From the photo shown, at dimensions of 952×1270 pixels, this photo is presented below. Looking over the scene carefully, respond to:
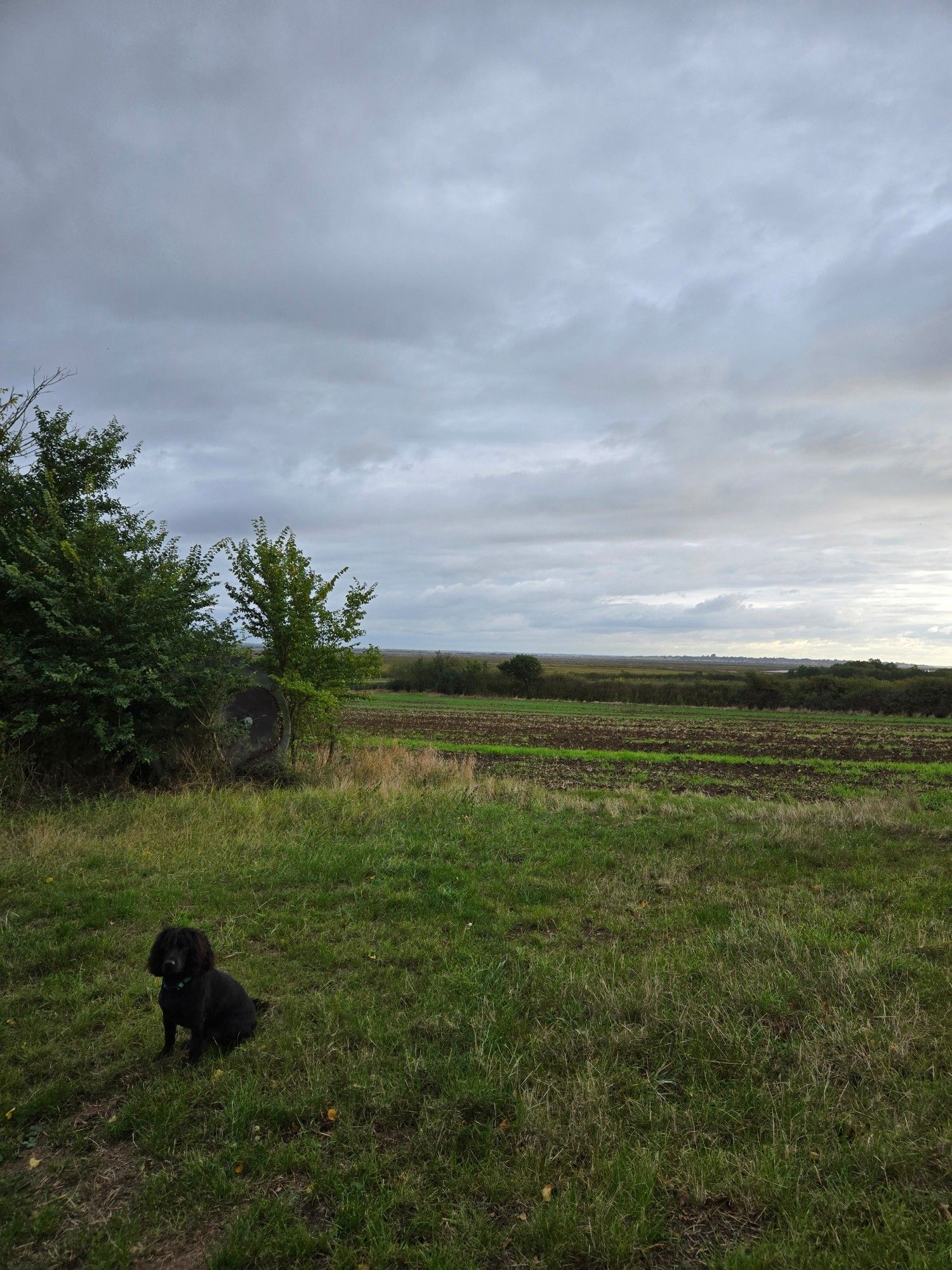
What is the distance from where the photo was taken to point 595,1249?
2.81 meters

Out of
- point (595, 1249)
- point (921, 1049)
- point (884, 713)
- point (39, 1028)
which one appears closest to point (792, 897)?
point (921, 1049)

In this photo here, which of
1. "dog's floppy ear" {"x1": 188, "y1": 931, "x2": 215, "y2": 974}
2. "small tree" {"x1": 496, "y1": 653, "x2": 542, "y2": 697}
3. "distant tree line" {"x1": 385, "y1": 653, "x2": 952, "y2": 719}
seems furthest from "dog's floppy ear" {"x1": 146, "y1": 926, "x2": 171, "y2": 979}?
"small tree" {"x1": 496, "y1": 653, "x2": 542, "y2": 697}

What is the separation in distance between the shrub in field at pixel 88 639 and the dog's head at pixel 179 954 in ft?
23.4

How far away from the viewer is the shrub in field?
10.4 meters

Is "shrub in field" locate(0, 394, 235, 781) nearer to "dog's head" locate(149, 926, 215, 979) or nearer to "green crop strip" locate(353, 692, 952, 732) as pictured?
"dog's head" locate(149, 926, 215, 979)

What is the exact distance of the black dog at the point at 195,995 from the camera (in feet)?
13.3

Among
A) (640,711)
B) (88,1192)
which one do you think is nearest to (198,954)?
(88,1192)

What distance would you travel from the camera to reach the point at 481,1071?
3.97 metres

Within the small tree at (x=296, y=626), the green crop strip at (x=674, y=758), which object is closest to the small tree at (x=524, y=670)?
the green crop strip at (x=674, y=758)

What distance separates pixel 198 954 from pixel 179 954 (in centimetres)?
15

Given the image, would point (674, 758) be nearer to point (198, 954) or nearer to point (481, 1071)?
point (481, 1071)

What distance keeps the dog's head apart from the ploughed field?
12403mm

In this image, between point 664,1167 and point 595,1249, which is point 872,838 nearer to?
point 664,1167

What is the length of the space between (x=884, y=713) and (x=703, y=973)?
51913mm
